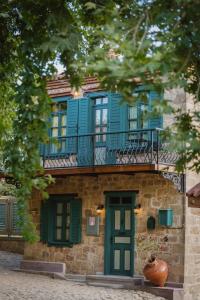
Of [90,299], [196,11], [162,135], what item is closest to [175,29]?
[196,11]

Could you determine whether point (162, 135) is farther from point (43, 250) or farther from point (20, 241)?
point (20, 241)

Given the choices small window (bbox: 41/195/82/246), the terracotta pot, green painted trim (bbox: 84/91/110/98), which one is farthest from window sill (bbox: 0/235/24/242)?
the terracotta pot

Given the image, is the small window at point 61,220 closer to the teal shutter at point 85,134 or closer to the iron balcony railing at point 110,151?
the iron balcony railing at point 110,151

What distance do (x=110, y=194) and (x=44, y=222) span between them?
2.61m

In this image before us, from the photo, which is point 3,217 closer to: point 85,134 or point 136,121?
point 85,134

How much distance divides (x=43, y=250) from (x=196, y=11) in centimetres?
1226

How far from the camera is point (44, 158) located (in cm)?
1820

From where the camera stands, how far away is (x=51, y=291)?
1489 centimetres

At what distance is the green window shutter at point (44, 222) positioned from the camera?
18.4m

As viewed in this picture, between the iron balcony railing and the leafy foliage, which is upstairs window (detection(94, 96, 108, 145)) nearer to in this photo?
the iron balcony railing

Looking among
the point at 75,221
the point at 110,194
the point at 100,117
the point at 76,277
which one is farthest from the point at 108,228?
the point at 100,117

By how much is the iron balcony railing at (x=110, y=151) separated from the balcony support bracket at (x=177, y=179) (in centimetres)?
32

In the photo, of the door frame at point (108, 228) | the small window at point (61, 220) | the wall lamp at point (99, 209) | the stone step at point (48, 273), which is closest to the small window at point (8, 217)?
the stone step at point (48, 273)

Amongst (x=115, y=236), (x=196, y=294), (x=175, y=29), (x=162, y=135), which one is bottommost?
(x=196, y=294)
